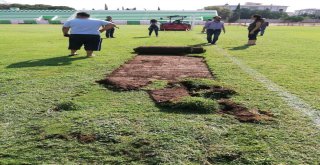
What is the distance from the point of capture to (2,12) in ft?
225

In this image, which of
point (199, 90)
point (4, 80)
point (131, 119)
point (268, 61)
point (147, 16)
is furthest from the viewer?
point (147, 16)

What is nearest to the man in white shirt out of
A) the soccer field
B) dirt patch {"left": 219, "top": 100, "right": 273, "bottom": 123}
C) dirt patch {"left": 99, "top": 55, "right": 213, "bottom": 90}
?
dirt patch {"left": 99, "top": 55, "right": 213, "bottom": 90}

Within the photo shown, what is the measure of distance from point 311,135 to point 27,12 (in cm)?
7153

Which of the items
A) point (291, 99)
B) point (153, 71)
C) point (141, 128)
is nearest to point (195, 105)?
point (141, 128)

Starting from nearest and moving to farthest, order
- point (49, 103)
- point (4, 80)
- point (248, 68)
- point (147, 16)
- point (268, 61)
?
point (49, 103) < point (4, 80) < point (248, 68) < point (268, 61) < point (147, 16)

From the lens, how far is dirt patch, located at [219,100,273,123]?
4.20 m

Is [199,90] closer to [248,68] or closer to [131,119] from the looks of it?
[131,119]

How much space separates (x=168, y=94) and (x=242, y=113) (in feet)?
4.40

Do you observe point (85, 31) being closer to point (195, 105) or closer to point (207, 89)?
point (207, 89)

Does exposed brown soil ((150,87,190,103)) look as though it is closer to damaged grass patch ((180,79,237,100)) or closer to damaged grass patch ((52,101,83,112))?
damaged grass patch ((180,79,237,100))

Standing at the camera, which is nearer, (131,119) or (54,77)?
(131,119)

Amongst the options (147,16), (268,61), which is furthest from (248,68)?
(147,16)

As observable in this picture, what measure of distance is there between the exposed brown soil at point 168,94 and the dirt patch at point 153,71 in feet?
1.80

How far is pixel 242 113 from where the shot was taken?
174 inches
